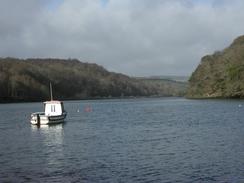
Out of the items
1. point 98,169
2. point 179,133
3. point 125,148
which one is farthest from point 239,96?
point 98,169

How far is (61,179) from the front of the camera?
3147 centimetres

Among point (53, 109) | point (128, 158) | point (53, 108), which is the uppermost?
point (53, 108)

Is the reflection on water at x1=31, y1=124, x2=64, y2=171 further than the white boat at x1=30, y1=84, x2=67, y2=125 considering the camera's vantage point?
No

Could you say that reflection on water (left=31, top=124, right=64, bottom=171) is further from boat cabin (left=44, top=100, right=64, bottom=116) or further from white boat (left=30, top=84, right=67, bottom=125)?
boat cabin (left=44, top=100, right=64, bottom=116)

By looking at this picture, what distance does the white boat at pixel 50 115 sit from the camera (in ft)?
274

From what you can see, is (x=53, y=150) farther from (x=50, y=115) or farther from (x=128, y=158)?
(x=50, y=115)

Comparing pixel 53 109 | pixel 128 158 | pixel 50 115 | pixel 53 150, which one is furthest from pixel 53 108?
pixel 128 158

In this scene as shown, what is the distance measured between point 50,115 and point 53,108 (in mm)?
3280

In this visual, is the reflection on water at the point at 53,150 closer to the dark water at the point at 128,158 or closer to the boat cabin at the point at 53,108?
the dark water at the point at 128,158

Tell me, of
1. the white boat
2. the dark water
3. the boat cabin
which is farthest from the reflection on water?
the boat cabin

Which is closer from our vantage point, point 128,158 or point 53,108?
point 128,158

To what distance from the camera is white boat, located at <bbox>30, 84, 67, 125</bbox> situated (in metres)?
83.4

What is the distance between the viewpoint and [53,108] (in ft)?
292

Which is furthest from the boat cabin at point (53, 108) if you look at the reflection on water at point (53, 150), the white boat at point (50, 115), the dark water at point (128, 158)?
the dark water at point (128, 158)
